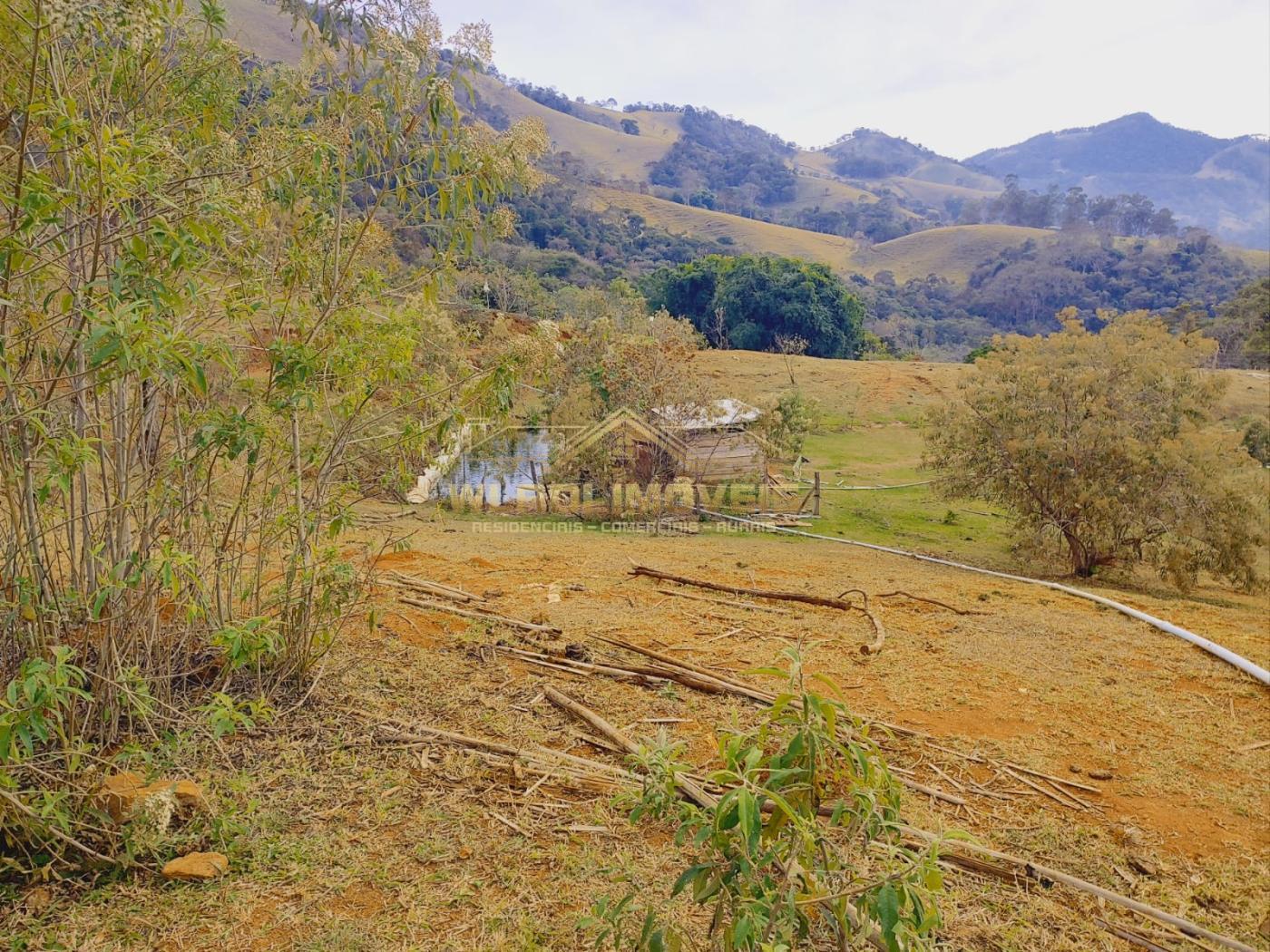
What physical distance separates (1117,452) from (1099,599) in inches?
130

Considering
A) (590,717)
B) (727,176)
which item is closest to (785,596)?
(590,717)

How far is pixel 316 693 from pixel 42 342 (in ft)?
6.22

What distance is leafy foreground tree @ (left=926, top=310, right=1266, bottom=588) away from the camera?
10.1 metres

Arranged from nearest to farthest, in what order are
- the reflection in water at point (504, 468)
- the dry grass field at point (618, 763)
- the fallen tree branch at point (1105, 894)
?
the dry grass field at point (618, 763), the fallen tree branch at point (1105, 894), the reflection in water at point (504, 468)

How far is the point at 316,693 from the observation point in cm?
367

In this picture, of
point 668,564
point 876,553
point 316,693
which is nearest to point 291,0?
point 316,693

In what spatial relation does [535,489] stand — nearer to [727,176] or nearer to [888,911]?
[888,911]

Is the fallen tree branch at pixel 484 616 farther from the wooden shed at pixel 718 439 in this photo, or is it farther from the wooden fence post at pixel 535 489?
the wooden shed at pixel 718 439

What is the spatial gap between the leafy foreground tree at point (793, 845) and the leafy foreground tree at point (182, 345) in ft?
5.46

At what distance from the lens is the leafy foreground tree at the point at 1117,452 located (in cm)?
1013

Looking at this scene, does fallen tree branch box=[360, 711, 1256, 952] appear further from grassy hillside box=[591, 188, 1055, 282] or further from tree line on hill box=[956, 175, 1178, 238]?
tree line on hill box=[956, 175, 1178, 238]

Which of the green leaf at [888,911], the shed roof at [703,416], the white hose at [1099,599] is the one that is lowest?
the white hose at [1099,599]

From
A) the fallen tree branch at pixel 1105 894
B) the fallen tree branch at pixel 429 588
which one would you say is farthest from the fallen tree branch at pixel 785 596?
the fallen tree branch at pixel 1105 894

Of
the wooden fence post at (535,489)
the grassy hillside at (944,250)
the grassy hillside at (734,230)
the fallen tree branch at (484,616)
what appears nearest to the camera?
the fallen tree branch at (484,616)
